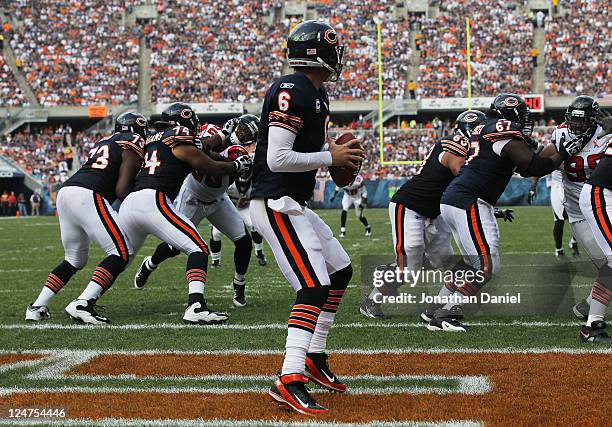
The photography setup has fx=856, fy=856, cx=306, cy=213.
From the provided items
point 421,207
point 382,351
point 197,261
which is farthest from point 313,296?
point 421,207

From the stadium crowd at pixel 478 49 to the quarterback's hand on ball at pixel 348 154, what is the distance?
32.1m

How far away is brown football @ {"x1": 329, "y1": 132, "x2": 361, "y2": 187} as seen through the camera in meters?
4.01

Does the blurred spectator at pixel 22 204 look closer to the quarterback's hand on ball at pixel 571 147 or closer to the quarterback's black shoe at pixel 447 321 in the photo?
the quarterback's black shoe at pixel 447 321

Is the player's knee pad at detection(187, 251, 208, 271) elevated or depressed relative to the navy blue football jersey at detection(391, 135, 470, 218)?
depressed

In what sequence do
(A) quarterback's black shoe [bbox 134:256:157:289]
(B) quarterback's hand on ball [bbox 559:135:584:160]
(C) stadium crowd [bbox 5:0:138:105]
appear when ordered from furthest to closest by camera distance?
(C) stadium crowd [bbox 5:0:138:105]
(A) quarterback's black shoe [bbox 134:256:157:289]
(B) quarterback's hand on ball [bbox 559:135:584:160]

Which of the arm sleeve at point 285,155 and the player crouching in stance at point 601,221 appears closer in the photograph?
the arm sleeve at point 285,155

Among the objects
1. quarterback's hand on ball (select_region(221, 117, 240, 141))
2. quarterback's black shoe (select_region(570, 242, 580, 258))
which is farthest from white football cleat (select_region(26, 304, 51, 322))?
quarterback's black shoe (select_region(570, 242, 580, 258))

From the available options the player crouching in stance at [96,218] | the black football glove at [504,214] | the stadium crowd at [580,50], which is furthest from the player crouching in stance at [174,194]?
the stadium crowd at [580,50]

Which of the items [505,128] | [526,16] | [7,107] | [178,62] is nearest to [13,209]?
[7,107]

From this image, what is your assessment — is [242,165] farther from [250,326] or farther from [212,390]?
[212,390]

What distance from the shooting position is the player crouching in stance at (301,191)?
3.77 metres

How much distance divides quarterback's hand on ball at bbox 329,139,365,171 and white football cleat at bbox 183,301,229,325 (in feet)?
8.36

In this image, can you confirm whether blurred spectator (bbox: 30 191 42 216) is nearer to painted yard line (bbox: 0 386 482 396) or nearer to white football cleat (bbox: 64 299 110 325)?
white football cleat (bbox: 64 299 110 325)

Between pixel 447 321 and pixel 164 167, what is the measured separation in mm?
2391
